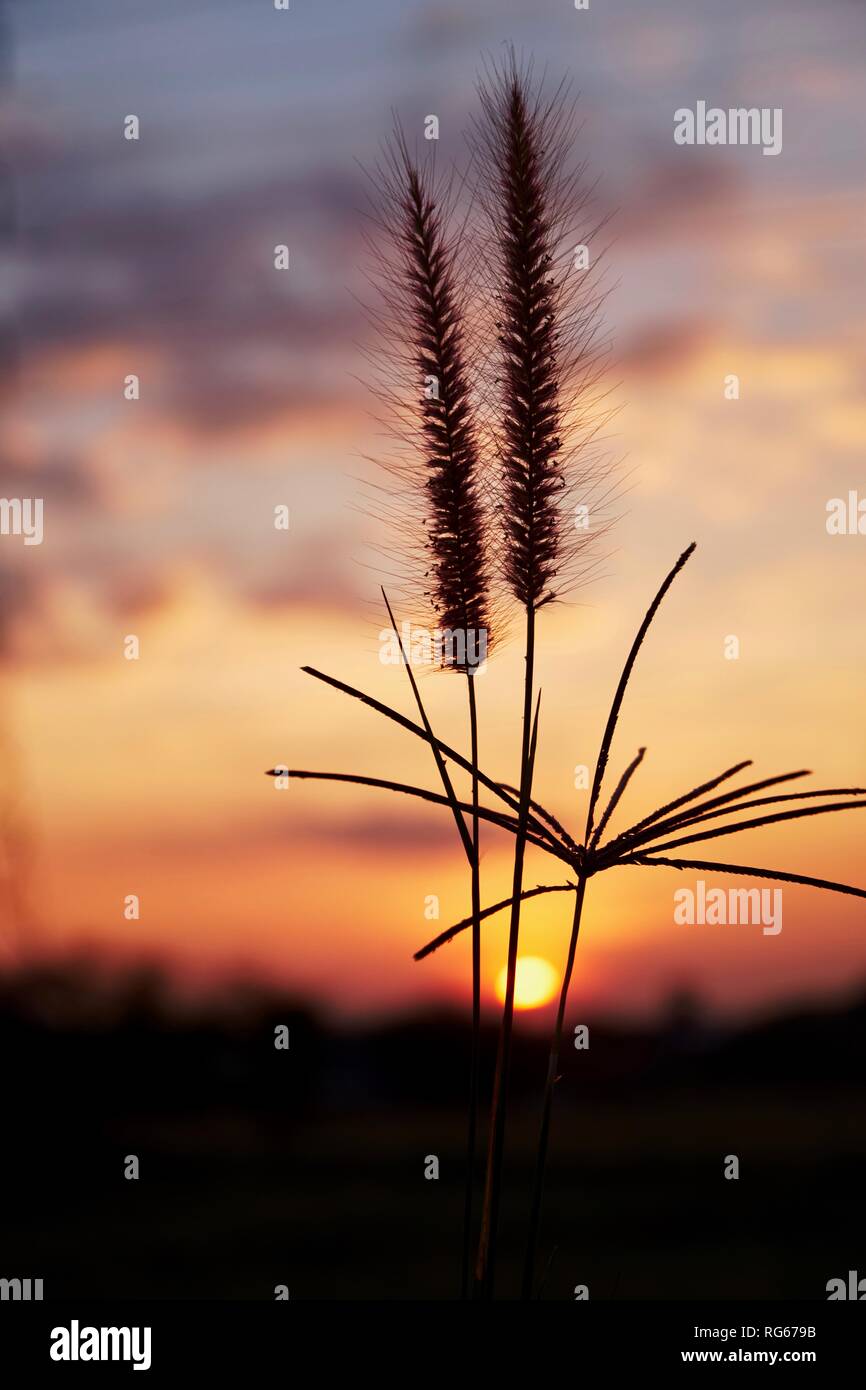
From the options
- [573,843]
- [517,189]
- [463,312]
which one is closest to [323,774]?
[573,843]

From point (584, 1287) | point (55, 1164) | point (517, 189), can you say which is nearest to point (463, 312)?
point (517, 189)

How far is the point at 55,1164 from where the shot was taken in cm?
295

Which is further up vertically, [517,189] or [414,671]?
[517,189]
